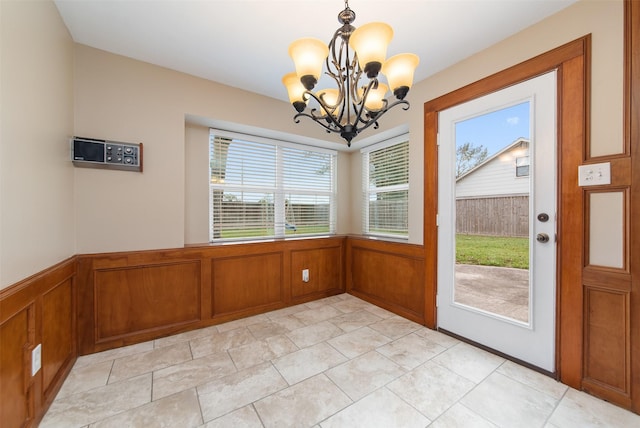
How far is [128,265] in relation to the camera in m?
2.21

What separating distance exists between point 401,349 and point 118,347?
2523 millimetres

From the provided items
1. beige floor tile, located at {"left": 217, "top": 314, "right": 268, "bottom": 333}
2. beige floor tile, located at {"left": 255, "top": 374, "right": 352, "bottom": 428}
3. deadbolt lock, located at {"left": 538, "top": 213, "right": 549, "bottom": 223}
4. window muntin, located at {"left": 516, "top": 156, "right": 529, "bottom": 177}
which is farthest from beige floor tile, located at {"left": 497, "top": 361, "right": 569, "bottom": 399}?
beige floor tile, located at {"left": 217, "top": 314, "right": 268, "bottom": 333}

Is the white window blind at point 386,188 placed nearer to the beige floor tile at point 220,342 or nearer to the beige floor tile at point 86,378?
the beige floor tile at point 220,342

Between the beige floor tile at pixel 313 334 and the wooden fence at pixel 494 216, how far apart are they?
5.21ft

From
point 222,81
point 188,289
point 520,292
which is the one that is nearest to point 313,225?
point 188,289

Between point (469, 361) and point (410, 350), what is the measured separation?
0.45m

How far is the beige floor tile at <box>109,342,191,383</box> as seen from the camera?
71.4 inches

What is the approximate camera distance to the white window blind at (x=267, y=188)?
2902 mm

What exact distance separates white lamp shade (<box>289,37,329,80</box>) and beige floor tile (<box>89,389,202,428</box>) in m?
2.05

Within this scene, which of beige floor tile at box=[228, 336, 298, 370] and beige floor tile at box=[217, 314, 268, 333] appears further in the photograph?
beige floor tile at box=[217, 314, 268, 333]

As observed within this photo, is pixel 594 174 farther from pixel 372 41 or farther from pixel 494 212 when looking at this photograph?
pixel 372 41

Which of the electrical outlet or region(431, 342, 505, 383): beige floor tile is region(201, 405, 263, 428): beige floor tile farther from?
region(431, 342, 505, 383): beige floor tile

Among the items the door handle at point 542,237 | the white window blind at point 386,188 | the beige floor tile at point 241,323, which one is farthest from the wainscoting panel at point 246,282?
the door handle at point 542,237

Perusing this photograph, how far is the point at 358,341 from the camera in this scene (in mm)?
2266
